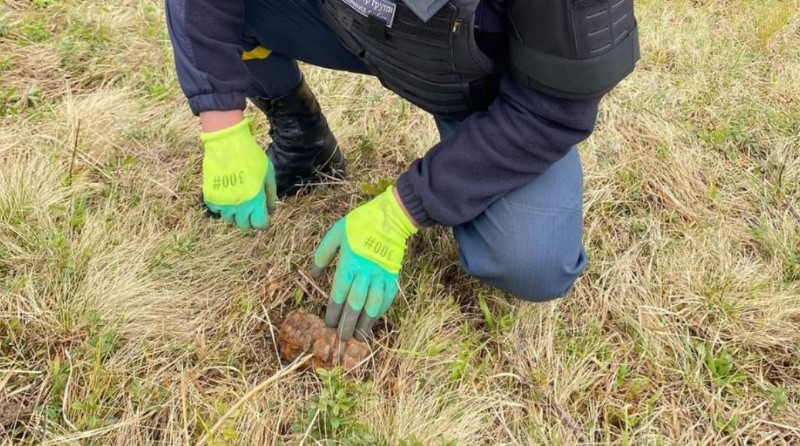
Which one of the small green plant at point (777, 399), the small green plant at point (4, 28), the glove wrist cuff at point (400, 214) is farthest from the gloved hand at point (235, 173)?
the small green plant at point (4, 28)

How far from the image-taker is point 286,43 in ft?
6.21

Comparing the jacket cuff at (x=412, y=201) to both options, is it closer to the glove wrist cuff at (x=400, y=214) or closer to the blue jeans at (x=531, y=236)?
the glove wrist cuff at (x=400, y=214)

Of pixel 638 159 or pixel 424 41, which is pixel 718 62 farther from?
pixel 424 41

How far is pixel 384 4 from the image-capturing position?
55.9 inches

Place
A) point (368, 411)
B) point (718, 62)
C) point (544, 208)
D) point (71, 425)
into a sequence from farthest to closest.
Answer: point (718, 62), point (544, 208), point (368, 411), point (71, 425)

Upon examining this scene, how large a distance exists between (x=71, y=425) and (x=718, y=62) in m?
2.43

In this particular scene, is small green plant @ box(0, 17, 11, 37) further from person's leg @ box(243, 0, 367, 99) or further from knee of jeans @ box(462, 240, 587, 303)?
knee of jeans @ box(462, 240, 587, 303)

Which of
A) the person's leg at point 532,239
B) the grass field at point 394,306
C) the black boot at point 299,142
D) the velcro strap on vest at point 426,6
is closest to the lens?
the velcro strap on vest at point 426,6

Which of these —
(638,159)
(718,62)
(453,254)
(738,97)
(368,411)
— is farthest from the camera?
(718,62)

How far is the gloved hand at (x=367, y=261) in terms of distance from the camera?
5.14ft

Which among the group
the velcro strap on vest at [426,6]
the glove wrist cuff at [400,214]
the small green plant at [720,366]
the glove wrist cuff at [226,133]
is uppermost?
the velcro strap on vest at [426,6]

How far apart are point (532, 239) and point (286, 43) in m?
0.81

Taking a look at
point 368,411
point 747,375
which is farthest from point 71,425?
point 747,375

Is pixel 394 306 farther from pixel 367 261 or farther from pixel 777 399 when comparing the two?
pixel 777 399
